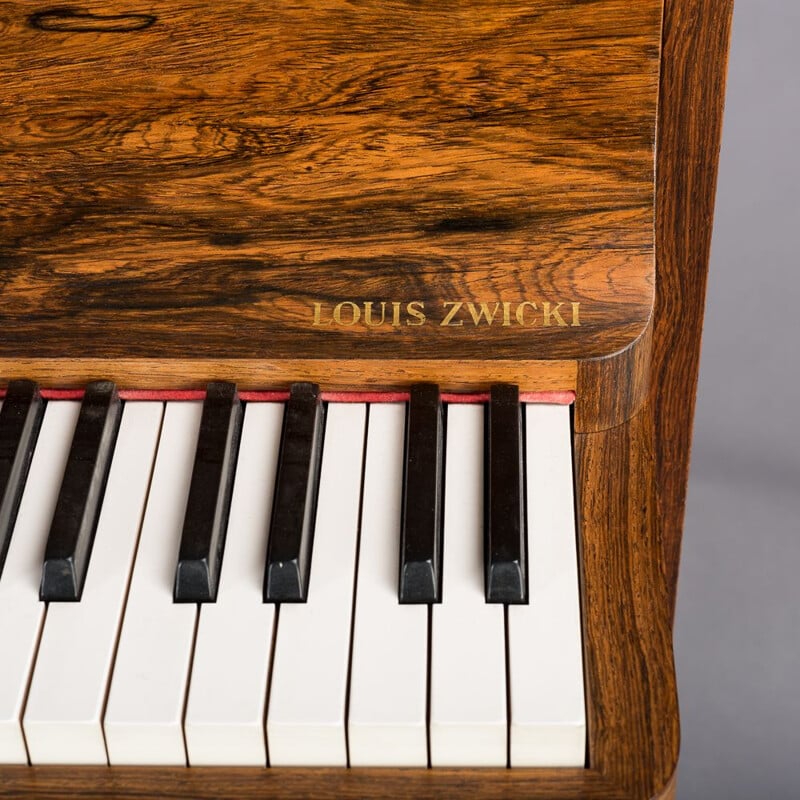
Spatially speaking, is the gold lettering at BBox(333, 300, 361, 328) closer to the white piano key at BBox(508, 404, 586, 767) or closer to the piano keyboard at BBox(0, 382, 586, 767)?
the piano keyboard at BBox(0, 382, 586, 767)

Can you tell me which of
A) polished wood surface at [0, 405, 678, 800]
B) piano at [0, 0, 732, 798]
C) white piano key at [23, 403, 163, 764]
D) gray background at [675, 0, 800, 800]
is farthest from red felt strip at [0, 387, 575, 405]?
gray background at [675, 0, 800, 800]

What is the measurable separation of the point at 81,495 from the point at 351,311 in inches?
12.9

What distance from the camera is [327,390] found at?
1415 mm

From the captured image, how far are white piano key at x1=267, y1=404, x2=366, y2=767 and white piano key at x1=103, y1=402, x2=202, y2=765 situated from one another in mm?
85

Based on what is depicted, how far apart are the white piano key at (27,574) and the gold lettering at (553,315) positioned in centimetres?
50

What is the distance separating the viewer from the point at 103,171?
1.38 metres

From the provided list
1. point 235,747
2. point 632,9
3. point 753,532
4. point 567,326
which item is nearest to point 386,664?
point 235,747

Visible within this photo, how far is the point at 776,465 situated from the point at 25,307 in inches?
71.0

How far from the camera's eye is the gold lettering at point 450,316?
4.53 ft

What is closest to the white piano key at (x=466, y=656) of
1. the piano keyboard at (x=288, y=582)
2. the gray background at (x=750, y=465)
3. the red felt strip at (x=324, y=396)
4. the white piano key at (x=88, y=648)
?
the piano keyboard at (x=288, y=582)

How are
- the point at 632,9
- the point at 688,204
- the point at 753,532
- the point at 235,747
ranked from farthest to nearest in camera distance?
the point at 753,532 → the point at 688,204 → the point at 632,9 → the point at 235,747

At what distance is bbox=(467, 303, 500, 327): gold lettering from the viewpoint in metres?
1.38

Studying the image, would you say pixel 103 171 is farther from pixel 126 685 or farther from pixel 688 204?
pixel 688 204

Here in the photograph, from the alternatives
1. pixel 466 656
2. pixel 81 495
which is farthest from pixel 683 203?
pixel 81 495
